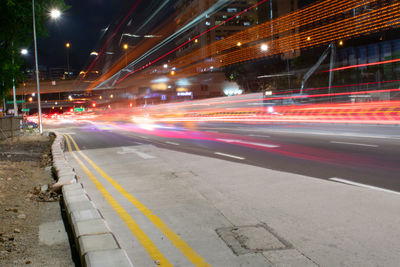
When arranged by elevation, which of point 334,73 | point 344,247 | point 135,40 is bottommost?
point 344,247

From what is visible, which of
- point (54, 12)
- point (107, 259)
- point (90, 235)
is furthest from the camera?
point (54, 12)

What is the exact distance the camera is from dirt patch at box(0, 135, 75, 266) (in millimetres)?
3939

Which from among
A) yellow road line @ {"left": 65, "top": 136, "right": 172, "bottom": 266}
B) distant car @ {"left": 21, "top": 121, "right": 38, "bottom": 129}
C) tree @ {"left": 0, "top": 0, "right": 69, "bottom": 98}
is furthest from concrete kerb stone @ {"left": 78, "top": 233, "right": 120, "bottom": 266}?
distant car @ {"left": 21, "top": 121, "right": 38, "bottom": 129}

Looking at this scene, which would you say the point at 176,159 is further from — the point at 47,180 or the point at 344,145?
the point at 344,145

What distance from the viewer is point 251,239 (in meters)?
4.26

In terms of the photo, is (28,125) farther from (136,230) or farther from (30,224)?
(136,230)

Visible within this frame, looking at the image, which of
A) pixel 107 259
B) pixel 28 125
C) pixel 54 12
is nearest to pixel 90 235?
pixel 107 259

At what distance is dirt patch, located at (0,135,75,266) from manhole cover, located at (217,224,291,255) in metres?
1.79

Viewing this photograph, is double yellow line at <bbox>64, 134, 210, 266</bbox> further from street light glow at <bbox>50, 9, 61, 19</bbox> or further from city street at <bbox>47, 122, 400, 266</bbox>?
street light glow at <bbox>50, 9, 61, 19</bbox>

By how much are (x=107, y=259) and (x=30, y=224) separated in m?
2.29

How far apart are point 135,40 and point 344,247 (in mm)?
132646

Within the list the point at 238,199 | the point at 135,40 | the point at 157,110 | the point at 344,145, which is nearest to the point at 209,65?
the point at 135,40

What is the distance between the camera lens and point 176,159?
1124 cm

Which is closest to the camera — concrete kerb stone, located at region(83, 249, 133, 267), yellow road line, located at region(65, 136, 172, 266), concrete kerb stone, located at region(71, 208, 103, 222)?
concrete kerb stone, located at region(83, 249, 133, 267)
